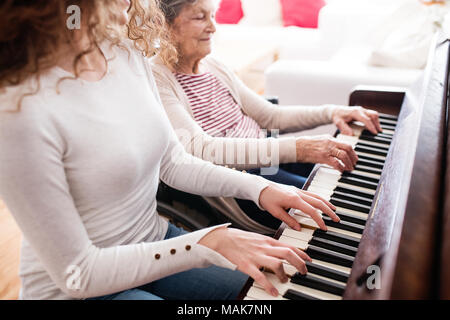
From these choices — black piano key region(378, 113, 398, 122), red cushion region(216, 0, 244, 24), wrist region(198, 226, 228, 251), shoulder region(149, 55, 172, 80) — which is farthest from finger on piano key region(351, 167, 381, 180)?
red cushion region(216, 0, 244, 24)

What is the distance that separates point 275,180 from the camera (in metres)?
1.45

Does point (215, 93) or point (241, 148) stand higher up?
point (215, 93)

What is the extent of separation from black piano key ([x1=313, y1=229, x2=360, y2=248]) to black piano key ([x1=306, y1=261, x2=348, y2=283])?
10 centimetres

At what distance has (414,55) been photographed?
2.20 meters

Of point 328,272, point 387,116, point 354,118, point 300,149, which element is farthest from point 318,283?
point 387,116

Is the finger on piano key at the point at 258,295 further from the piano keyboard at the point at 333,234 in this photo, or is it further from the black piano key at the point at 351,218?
the black piano key at the point at 351,218

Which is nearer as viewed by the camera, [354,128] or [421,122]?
[421,122]

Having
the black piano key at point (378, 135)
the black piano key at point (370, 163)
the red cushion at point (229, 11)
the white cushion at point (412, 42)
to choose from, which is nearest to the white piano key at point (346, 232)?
the black piano key at point (370, 163)

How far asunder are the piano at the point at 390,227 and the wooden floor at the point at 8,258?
4.81 ft

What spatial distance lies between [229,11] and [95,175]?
4.02 meters

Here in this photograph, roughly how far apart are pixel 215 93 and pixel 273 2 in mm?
3168

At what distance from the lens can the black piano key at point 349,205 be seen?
0.95 m
